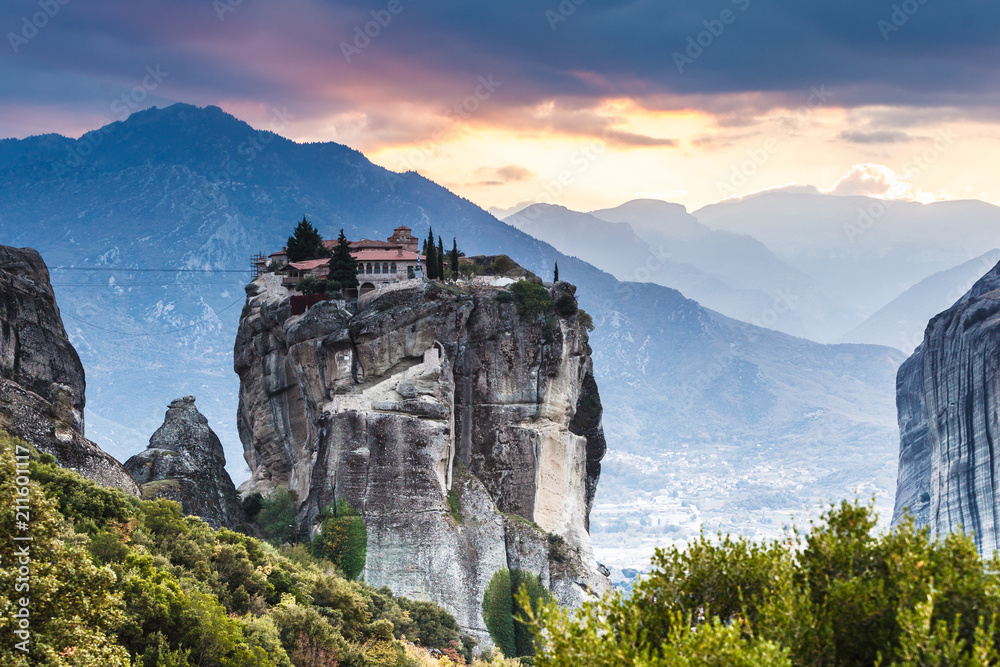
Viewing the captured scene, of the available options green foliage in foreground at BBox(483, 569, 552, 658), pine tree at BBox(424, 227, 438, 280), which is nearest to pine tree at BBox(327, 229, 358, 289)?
pine tree at BBox(424, 227, 438, 280)

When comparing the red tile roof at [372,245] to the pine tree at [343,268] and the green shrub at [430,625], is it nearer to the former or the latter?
the pine tree at [343,268]

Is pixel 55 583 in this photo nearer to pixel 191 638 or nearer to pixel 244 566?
pixel 191 638

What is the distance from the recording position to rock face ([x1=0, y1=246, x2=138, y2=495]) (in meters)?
40.1

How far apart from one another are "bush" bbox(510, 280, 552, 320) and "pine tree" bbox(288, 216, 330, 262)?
57.2 feet

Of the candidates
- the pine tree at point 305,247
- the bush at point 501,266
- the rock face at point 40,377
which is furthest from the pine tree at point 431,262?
the rock face at point 40,377

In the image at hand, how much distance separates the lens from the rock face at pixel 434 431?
53875mm

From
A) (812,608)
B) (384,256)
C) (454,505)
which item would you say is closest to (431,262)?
(384,256)

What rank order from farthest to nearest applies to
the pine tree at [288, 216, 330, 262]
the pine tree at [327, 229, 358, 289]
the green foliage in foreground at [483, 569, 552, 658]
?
the pine tree at [288, 216, 330, 262] → the pine tree at [327, 229, 358, 289] → the green foliage in foreground at [483, 569, 552, 658]

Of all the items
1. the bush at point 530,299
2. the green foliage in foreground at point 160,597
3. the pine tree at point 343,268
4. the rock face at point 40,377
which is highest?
the pine tree at point 343,268

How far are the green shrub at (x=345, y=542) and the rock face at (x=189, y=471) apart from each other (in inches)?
210

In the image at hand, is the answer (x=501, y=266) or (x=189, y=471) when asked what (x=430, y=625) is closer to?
(x=189, y=471)

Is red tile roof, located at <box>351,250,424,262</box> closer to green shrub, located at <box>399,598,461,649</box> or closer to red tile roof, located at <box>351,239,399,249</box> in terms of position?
red tile roof, located at <box>351,239,399,249</box>


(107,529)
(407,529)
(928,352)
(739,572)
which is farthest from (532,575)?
(928,352)

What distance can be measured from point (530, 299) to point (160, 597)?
129ft
